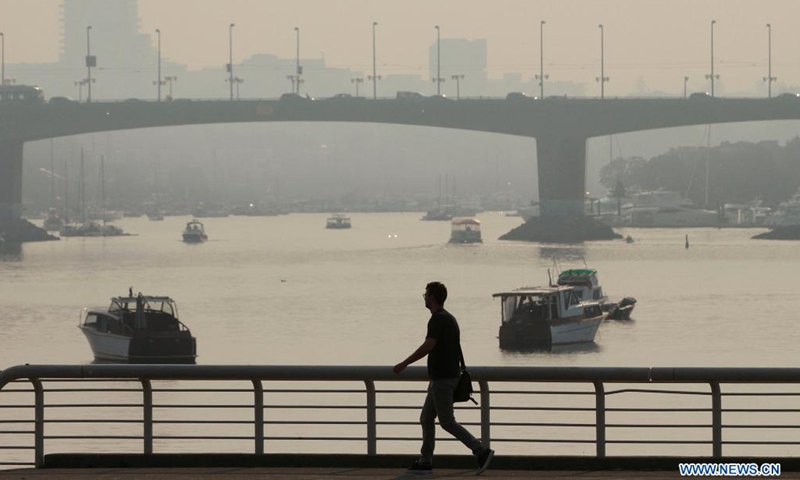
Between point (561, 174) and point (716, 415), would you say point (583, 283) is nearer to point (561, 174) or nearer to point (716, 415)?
point (716, 415)

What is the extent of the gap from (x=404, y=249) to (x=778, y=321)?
293ft

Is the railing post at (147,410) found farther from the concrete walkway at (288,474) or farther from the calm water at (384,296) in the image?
the calm water at (384,296)

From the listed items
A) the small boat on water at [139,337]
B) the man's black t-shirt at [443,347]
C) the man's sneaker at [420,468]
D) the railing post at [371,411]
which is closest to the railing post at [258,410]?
the railing post at [371,411]

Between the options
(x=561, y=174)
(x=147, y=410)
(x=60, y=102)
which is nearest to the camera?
(x=147, y=410)

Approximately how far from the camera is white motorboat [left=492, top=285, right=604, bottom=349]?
218 ft

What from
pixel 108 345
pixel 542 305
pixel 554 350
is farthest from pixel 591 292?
pixel 108 345

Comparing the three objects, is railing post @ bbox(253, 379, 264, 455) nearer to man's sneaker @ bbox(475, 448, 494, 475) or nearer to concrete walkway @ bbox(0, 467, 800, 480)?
concrete walkway @ bbox(0, 467, 800, 480)

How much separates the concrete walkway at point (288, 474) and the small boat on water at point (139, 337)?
40914mm

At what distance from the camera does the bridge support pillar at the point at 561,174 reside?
164875 millimetres

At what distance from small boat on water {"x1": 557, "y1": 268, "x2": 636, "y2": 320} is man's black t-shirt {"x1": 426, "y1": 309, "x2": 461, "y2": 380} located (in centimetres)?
6236

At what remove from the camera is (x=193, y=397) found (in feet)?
154

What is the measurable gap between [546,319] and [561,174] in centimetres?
9915

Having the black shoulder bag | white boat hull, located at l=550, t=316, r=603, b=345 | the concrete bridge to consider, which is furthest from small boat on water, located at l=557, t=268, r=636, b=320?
the concrete bridge

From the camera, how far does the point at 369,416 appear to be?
16859 mm
